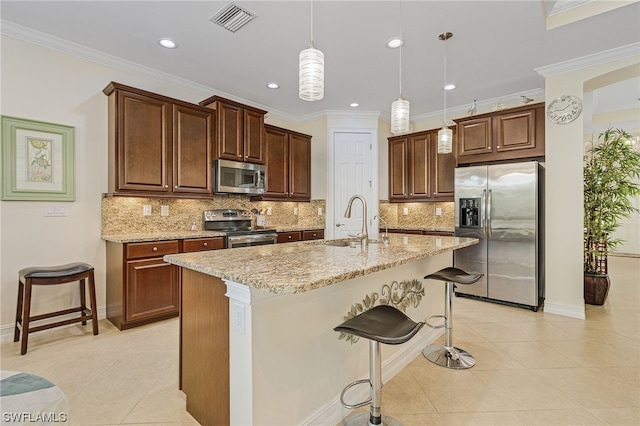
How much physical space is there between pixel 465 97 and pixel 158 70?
13.6ft

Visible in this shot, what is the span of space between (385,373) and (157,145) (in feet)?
10.3

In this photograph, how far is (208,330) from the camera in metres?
1.55

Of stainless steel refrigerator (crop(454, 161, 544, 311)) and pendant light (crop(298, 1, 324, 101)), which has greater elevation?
pendant light (crop(298, 1, 324, 101))

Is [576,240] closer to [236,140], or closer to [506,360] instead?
[506,360]

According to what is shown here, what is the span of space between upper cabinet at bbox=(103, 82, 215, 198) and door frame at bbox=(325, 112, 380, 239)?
1.99 m

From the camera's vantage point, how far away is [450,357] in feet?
7.90

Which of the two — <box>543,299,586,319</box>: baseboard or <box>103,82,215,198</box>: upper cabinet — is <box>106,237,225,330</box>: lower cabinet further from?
<box>543,299,586,319</box>: baseboard

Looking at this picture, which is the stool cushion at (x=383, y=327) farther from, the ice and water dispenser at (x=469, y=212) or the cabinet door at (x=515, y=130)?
the cabinet door at (x=515, y=130)

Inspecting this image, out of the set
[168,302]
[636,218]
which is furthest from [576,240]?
[636,218]

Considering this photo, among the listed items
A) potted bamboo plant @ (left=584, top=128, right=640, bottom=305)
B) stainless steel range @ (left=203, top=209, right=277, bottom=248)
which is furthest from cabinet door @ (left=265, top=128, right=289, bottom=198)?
potted bamboo plant @ (left=584, top=128, right=640, bottom=305)

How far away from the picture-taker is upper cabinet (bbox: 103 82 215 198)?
312 cm

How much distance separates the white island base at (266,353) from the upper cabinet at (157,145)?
2039mm

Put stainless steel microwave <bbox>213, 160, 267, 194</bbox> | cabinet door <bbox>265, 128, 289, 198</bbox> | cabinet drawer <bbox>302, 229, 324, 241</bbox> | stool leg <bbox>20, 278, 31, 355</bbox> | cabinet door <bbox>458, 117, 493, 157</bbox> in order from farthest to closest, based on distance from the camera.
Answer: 1. cabinet drawer <bbox>302, 229, 324, 241</bbox>
2. cabinet door <bbox>265, 128, 289, 198</bbox>
3. cabinet door <bbox>458, 117, 493, 157</bbox>
4. stainless steel microwave <bbox>213, 160, 267, 194</bbox>
5. stool leg <bbox>20, 278, 31, 355</bbox>

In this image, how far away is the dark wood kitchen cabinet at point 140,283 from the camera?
2932 mm
